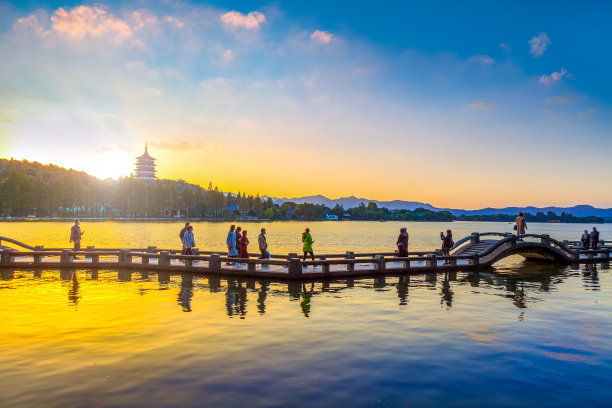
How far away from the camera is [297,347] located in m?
9.83

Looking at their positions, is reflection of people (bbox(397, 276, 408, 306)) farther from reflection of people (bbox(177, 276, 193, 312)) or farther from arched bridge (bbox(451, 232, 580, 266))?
arched bridge (bbox(451, 232, 580, 266))

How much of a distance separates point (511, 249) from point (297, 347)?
76.5 feet

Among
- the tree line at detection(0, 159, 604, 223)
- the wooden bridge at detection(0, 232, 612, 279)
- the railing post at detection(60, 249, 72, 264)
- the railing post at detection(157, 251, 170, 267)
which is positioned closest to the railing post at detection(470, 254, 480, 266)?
the wooden bridge at detection(0, 232, 612, 279)

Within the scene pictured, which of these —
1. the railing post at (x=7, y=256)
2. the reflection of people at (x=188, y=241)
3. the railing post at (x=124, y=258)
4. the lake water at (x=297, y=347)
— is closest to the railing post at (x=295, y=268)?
the lake water at (x=297, y=347)

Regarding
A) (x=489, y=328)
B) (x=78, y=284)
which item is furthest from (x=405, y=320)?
(x=78, y=284)

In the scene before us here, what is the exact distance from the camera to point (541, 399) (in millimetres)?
7234

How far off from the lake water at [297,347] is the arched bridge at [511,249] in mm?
9415

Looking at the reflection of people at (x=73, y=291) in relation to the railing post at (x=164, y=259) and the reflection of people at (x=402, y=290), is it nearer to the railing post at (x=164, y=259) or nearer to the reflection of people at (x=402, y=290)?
the railing post at (x=164, y=259)

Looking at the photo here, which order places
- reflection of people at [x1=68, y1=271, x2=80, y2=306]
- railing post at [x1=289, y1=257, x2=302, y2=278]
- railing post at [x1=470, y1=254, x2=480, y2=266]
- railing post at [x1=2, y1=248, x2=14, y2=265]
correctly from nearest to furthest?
1. reflection of people at [x1=68, y1=271, x2=80, y2=306]
2. railing post at [x1=289, y1=257, x2=302, y2=278]
3. railing post at [x1=2, y1=248, x2=14, y2=265]
4. railing post at [x1=470, y1=254, x2=480, y2=266]

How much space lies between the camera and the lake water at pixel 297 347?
726cm

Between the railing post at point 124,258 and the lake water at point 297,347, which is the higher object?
the railing post at point 124,258

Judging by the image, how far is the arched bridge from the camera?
27250mm

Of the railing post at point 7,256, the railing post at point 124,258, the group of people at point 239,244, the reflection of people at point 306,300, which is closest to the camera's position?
the reflection of people at point 306,300

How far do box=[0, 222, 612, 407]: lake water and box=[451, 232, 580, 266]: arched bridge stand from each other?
9.42 m
